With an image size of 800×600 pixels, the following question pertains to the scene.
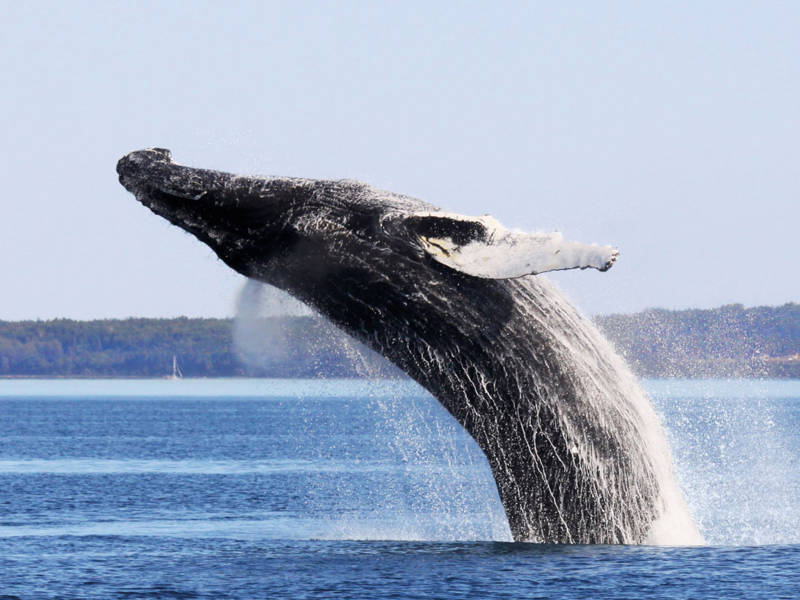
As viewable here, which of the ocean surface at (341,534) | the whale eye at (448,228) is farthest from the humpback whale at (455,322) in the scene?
the ocean surface at (341,534)

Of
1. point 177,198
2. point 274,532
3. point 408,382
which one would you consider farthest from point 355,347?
point 274,532

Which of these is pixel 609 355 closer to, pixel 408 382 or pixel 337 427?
pixel 408 382

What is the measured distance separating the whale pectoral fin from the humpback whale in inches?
0.8

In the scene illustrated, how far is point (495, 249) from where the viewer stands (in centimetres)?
1123

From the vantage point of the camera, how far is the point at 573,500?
12656mm

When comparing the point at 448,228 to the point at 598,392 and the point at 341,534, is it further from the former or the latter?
the point at 341,534

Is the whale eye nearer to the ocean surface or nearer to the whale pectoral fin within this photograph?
the whale pectoral fin

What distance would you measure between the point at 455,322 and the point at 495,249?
99 centimetres

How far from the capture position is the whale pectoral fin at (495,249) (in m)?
10.8

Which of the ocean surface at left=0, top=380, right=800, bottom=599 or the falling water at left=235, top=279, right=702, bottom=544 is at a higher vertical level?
the falling water at left=235, top=279, right=702, bottom=544

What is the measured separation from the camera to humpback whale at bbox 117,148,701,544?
11852mm

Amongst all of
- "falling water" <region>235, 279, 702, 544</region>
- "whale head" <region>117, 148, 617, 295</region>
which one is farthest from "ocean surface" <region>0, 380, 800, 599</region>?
"whale head" <region>117, 148, 617, 295</region>

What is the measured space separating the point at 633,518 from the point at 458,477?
24096 millimetres

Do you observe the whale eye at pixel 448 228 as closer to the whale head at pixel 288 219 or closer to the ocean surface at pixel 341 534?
the whale head at pixel 288 219
